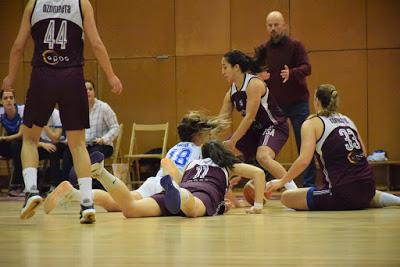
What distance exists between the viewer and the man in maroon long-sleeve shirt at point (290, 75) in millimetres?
7656

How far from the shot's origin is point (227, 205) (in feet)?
18.2

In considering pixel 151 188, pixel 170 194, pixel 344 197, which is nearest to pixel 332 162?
pixel 344 197

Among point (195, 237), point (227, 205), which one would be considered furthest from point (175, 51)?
point (195, 237)

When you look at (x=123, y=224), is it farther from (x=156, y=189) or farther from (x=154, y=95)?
(x=154, y=95)

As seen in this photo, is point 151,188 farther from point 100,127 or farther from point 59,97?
point 100,127

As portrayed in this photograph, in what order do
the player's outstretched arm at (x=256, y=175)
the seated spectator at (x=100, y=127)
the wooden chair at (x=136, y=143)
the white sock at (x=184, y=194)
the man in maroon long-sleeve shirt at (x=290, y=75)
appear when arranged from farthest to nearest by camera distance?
the wooden chair at (x=136, y=143) → the seated spectator at (x=100, y=127) → the man in maroon long-sleeve shirt at (x=290, y=75) → the player's outstretched arm at (x=256, y=175) → the white sock at (x=184, y=194)

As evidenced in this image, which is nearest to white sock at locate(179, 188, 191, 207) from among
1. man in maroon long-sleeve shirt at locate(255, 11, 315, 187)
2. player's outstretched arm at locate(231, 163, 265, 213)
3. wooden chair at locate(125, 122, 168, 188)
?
player's outstretched arm at locate(231, 163, 265, 213)

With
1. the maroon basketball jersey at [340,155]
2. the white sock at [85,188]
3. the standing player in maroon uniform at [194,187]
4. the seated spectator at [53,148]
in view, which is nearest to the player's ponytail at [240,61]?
the maroon basketball jersey at [340,155]

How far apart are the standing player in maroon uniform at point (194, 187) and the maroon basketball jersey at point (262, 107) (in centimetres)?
107

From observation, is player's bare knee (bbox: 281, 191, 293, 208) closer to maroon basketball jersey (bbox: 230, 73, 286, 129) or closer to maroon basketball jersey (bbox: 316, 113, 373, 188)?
maroon basketball jersey (bbox: 316, 113, 373, 188)

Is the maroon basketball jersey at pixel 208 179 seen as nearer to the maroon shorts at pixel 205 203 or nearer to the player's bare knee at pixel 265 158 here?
the maroon shorts at pixel 205 203

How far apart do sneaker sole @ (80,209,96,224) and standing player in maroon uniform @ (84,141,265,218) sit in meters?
0.18

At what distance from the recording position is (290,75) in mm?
7555

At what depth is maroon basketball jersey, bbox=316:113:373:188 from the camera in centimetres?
543
